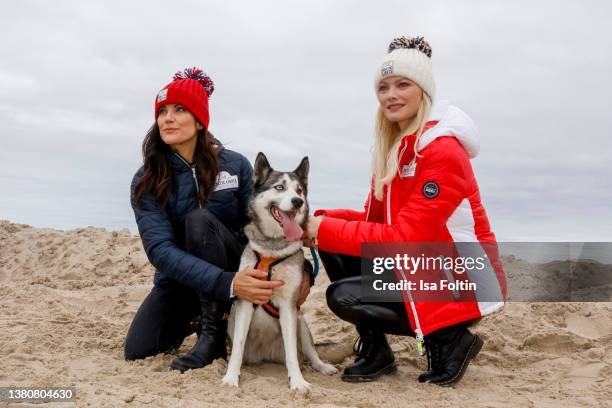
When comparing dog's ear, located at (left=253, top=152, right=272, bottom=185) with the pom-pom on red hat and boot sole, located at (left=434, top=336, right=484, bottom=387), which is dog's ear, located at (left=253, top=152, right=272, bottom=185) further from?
boot sole, located at (left=434, top=336, right=484, bottom=387)

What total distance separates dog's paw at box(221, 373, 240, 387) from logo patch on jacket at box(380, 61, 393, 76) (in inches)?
82.4

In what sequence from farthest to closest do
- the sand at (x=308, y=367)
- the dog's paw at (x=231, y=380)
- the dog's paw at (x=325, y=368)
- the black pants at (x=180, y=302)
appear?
1. the dog's paw at (x=325, y=368)
2. the black pants at (x=180, y=302)
3. the dog's paw at (x=231, y=380)
4. the sand at (x=308, y=367)

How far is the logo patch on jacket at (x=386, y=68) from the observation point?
353cm

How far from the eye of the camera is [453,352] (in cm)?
364

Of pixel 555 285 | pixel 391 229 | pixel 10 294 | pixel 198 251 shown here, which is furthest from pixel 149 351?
pixel 555 285

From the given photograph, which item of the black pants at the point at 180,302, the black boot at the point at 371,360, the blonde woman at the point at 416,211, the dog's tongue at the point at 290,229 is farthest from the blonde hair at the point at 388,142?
the black pants at the point at 180,302

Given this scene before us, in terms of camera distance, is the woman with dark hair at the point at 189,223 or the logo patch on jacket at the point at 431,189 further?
the woman with dark hair at the point at 189,223

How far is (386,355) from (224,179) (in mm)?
1683

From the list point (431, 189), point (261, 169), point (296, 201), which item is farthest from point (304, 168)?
point (431, 189)

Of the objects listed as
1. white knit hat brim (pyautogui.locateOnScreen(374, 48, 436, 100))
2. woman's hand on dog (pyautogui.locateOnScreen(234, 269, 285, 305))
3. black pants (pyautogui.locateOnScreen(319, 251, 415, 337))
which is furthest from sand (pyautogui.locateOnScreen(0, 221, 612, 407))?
white knit hat brim (pyautogui.locateOnScreen(374, 48, 436, 100))

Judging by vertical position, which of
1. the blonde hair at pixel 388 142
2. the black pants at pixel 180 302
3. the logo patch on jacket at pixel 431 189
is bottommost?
the black pants at pixel 180 302

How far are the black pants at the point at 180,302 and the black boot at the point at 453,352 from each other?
58.9 inches

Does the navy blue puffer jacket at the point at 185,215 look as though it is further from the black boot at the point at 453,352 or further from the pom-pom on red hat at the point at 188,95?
the black boot at the point at 453,352

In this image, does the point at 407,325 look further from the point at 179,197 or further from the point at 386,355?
the point at 179,197
